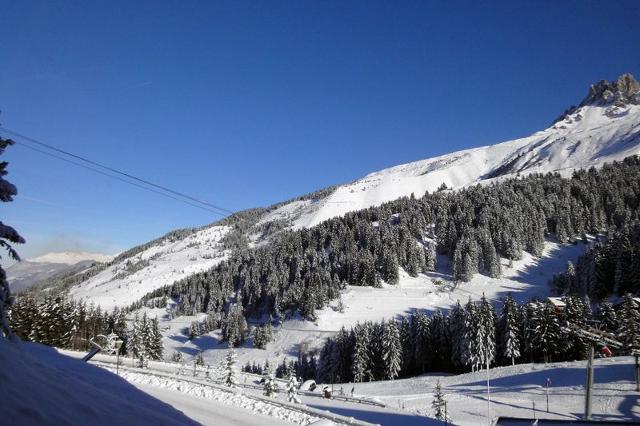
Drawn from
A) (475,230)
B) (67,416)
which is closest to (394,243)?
(475,230)

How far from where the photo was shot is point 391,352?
8031 centimetres

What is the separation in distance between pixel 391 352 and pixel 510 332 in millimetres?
20958

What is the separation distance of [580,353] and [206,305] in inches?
5640

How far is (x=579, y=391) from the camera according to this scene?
4756cm

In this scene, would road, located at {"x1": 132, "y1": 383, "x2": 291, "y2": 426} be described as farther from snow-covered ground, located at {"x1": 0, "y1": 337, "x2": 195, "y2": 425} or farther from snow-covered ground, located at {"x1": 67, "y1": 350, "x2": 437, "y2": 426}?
snow-covered ground, located at {"x1": 0, "y1": 337, "x2": 195, "y2": 425}

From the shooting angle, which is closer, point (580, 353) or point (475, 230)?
point (580, 353)

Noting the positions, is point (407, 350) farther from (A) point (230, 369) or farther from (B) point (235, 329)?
(B) point (235, 329)

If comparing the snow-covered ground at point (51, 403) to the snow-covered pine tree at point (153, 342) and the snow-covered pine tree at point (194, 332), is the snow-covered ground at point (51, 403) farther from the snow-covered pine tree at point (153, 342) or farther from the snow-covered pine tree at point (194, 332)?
the snow-covered pine tree at point (194, 332)

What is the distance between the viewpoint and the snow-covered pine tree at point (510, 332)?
7425 cm

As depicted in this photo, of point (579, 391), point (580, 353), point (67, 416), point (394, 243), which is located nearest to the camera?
point (67, 416)

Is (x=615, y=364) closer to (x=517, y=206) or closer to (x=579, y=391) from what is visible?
(x=579, y=391)

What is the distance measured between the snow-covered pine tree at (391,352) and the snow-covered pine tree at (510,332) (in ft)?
60.0

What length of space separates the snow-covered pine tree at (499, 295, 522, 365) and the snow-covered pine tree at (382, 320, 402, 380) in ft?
60.0

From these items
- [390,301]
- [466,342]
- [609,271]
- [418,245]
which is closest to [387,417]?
[466,342]
